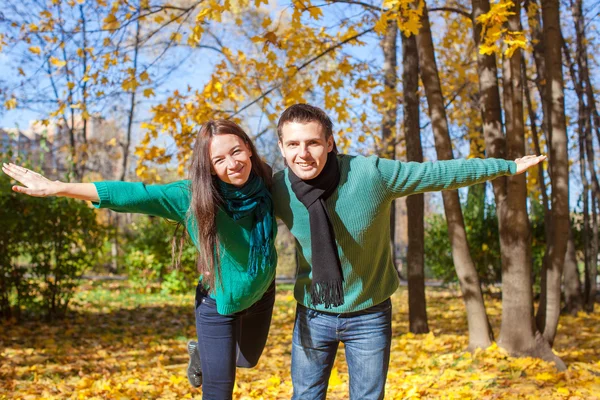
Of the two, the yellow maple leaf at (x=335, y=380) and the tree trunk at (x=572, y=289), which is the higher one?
the tree trunk at (x=572, y=289)

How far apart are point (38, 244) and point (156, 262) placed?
4.64 m

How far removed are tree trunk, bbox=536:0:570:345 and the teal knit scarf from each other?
3659 millimetres

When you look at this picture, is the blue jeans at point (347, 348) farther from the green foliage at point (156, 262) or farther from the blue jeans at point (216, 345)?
the green foliage at point (156, 262)

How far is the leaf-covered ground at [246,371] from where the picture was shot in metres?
4.62

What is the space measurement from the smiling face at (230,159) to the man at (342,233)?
18 cm

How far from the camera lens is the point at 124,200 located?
8.75 feet

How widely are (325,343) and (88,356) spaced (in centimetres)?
411

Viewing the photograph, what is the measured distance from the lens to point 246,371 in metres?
5.66

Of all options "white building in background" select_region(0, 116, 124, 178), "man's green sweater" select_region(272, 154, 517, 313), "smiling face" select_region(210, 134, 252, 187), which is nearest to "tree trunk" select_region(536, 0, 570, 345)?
"man's green sweater" select_region(272, 154, 517, 313)

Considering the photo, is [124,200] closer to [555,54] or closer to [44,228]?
[555,54]

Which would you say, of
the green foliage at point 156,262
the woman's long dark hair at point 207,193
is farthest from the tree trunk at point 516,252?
the green foliage at point 156,262

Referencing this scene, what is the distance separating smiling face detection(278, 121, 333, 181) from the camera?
107 inches

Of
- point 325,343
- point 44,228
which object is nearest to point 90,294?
point 44,228

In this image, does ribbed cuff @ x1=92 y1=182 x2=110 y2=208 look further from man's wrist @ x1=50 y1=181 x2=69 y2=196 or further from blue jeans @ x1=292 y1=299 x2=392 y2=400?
blue jeans @ x1=292 y1=299 x2=392 y2=400
